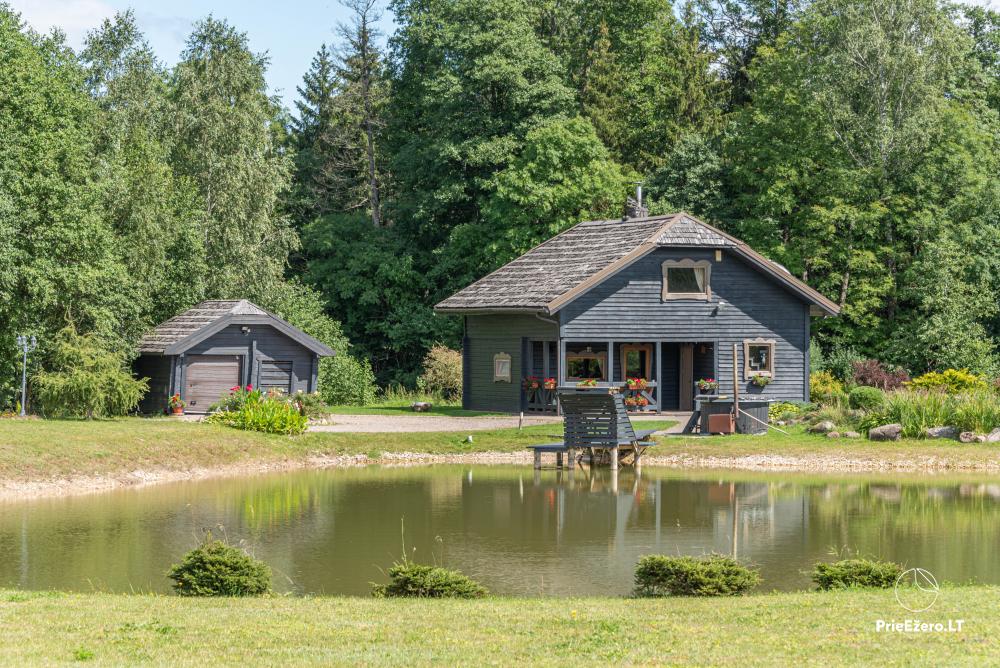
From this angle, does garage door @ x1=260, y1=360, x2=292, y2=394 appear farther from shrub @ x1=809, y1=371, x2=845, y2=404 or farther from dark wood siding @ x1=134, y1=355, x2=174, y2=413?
shrub @ x1=809, y1=371, x2=845, y2=404

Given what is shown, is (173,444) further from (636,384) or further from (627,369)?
(627,369)

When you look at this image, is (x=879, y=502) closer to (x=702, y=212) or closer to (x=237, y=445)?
(x=237, y=445)

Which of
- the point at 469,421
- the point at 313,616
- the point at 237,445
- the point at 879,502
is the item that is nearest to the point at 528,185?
the point at 469,421

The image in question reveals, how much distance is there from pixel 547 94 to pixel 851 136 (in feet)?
38.5

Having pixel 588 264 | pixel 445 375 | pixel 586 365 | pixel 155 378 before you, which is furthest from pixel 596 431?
pixel 445 375

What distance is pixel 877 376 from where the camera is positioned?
40812 millimetres

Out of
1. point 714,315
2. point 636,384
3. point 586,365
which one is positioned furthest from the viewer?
point 586,365

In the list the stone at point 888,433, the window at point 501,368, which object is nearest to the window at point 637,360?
the window at point 501,368

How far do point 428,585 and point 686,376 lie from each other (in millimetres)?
28536

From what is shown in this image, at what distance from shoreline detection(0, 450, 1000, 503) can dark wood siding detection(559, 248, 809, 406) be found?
9468 mm

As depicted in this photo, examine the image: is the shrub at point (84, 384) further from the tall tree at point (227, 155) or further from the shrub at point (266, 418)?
the tall tree at point (227, 155)

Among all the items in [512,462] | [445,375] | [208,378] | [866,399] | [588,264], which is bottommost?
[512,462]

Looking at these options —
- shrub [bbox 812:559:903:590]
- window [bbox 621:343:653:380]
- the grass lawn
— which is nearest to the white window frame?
window [bbox 621:343:653:380]

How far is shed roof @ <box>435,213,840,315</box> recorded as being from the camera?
37.5 metres
